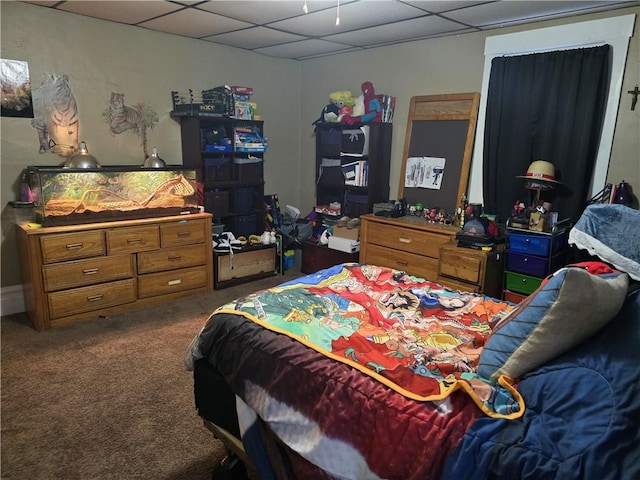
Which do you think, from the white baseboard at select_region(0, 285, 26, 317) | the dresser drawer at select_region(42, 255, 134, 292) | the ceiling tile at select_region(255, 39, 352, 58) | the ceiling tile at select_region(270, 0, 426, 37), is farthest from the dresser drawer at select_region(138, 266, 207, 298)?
the ceiling tile at select_region(255, 39, 352, 58)

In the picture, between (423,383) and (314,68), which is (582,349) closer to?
(423,383)

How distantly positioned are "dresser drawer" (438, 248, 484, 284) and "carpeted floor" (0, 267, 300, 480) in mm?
1937

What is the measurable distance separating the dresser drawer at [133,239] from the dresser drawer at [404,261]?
1.85m

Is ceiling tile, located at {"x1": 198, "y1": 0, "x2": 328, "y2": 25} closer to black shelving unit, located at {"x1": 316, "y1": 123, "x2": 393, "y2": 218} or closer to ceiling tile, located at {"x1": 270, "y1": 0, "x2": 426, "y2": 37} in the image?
ceiling tile, located at {"x1": 270, "y1": 0, "x2": 426, "y2": 37}

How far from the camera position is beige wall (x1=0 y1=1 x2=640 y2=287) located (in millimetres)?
3293

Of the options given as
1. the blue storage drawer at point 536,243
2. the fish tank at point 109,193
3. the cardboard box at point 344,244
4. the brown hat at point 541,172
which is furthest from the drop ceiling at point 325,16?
the cardboard box at point 344,244

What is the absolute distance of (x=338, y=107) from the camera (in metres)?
4.47

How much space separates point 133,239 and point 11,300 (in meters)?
1.06

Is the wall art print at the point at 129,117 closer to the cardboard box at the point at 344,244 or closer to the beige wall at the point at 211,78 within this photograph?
the beige wall at the point at 211,78

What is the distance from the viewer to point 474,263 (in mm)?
3227

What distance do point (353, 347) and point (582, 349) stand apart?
75cm

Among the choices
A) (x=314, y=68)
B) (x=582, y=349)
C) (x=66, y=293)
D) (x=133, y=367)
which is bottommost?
(x=133, y=367)

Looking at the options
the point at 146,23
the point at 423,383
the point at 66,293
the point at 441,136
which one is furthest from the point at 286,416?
the point at 146,23

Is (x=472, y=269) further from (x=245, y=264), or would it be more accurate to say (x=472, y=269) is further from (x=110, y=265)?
(x=110, y=265)
